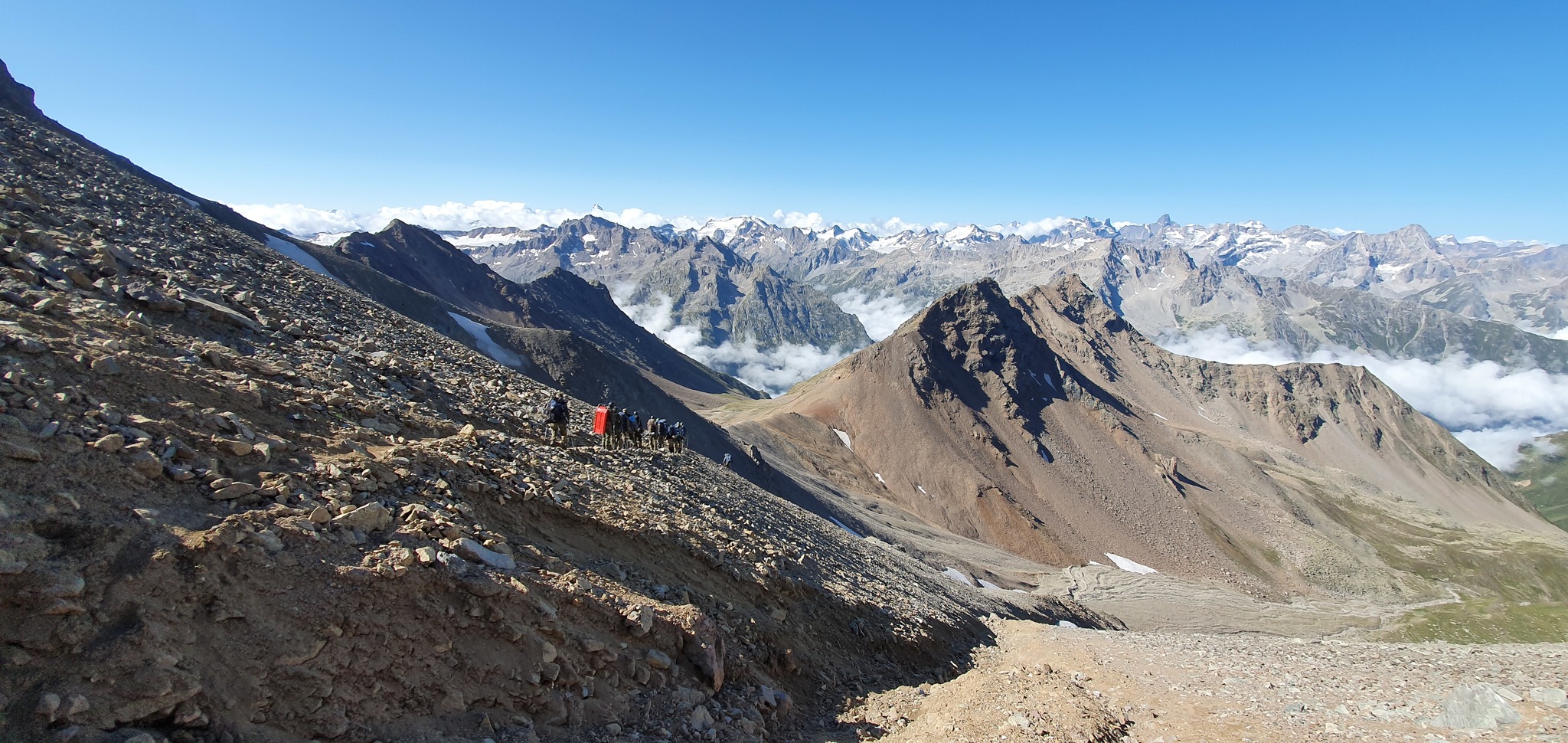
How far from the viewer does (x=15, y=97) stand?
51281 millimetres

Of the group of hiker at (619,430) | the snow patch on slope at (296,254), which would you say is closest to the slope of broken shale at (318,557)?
the group of hiker at (619,430)

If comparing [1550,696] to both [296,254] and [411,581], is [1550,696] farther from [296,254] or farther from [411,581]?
[296,254]

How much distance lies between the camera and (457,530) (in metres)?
12.0

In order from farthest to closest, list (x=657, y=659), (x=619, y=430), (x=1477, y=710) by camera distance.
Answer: (x=619, y=430) < (x=1477, y=710) < (x=657, y=659)

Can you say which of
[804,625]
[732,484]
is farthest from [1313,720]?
[732,484]

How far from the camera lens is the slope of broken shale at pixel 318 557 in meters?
7.90

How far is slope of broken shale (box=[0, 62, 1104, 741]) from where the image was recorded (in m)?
7.90

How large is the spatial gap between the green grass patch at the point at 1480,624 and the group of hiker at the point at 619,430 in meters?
111

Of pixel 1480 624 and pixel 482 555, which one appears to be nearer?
pixel 482 555

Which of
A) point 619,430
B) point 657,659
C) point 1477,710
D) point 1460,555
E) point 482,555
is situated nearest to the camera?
→ point 482,555

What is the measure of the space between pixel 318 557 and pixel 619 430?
1589 cm

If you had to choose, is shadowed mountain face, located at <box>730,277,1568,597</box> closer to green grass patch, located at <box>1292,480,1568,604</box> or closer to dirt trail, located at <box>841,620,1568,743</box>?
green grass patch, located at <box>1292,480,1568,604</box>

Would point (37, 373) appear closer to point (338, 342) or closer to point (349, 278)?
point (338, 342)

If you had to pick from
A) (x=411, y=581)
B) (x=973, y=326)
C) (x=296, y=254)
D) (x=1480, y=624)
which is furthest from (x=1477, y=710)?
(x=1480, y=624)
